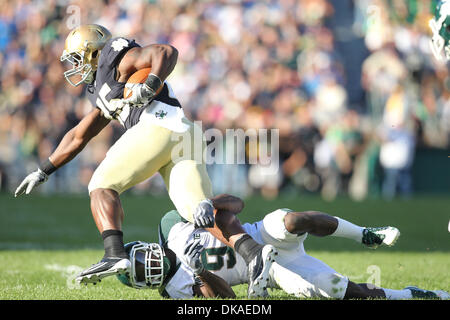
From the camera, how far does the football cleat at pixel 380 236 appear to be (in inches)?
160

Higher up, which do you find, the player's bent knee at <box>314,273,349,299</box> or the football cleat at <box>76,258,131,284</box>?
the football cleat at <box>76,258,131,284</box>

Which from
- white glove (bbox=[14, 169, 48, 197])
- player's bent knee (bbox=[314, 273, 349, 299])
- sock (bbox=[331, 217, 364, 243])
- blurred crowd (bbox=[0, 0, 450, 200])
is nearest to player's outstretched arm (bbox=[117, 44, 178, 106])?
white glove (bbox=[14, 169, 48, 197])

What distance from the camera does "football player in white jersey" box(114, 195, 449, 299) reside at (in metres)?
3.97

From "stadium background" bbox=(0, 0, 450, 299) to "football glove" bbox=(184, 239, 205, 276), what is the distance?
696 cm

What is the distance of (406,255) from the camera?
6.38 metres

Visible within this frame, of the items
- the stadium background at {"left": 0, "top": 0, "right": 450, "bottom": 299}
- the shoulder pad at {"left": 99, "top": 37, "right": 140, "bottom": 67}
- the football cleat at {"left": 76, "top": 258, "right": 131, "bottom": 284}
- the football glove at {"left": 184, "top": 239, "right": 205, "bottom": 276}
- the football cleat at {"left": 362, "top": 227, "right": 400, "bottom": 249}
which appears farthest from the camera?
the stadium background at {"left": 0, "top": 0, "right": 450, "bottom": 299}

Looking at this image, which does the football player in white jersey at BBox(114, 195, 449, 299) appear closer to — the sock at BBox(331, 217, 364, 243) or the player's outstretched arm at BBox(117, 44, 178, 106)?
the sock at BBox(331, 217, 364, 243)

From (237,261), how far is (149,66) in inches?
50.9

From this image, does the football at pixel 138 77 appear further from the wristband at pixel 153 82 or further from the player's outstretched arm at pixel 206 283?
the player's outstretched arm at pixel 206 283

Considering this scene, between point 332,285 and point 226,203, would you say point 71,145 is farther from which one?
point 332,285

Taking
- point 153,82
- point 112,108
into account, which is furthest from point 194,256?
point 112,108

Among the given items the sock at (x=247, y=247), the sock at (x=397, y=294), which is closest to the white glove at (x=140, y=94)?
the sock at (x=247, y=247)

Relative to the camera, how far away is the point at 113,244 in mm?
4000

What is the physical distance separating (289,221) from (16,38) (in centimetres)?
1098
